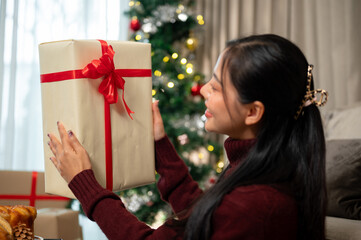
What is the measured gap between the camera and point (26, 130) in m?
2.90

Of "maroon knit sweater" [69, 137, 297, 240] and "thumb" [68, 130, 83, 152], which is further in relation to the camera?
"thumb" [68, 130, 83, 152]

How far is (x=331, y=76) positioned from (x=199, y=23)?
1.10 metres

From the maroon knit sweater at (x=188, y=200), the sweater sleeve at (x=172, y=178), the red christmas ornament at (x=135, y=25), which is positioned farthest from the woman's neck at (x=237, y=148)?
the red christmas ornament at (x=135, y=25)

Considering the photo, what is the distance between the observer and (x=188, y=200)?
4.18 feet

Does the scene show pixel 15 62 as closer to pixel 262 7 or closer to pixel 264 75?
pixel 262 7

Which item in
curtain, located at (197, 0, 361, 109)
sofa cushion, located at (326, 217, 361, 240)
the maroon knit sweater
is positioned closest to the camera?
the maroon knit sweater

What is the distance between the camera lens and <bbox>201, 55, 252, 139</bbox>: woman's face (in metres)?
1.01

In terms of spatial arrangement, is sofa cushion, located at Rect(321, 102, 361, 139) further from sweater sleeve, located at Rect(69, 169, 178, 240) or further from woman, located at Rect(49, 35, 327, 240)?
sweater sleeve, located at Rect(69, 169, 178, 240)

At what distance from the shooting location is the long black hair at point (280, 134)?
952mm

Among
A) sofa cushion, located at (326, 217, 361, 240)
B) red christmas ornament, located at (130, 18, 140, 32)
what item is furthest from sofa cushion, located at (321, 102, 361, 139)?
red christmas ornament, located at (130, 18, 140, 32)

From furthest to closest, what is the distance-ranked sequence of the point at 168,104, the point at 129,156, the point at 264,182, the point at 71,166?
the point at 168,104
the point at 129,156
the point at 71,166
the point at 264,182

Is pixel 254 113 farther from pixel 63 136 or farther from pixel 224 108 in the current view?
pixel 63 136

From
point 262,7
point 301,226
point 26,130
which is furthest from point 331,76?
point 301,226

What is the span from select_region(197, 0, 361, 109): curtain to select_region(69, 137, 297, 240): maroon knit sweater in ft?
7.14
